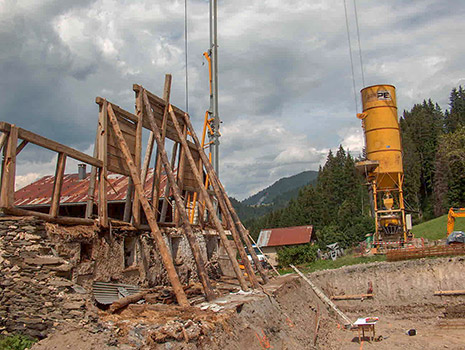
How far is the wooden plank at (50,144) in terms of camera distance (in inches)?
363

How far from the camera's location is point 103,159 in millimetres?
11844

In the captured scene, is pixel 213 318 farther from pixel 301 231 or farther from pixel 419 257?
pixel 301 231

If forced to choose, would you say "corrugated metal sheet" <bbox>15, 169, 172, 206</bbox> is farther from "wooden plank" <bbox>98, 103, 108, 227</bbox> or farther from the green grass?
the green grass

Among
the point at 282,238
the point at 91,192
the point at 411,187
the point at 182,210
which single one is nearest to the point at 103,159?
the point at 91,192

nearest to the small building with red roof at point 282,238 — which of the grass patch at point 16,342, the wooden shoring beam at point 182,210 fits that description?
the wooden shoring beam at point 182,210

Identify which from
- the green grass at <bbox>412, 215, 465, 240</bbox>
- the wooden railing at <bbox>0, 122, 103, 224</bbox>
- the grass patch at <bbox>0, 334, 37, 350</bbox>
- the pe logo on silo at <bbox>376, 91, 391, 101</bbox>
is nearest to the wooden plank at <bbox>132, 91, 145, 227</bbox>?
the wooden railing at <bbox>0, 122, 103, 224</bbox>

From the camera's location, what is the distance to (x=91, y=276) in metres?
10.5

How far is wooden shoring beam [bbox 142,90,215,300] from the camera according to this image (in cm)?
1212

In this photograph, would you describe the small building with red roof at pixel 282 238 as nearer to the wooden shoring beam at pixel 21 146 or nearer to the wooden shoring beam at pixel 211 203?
the wooden shoring beam at pixel 211 203

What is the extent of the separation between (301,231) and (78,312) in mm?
45266

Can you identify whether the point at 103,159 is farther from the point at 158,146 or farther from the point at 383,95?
the point at 383,95

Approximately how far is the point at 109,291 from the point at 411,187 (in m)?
63.3

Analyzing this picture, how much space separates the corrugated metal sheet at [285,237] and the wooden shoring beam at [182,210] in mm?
37255

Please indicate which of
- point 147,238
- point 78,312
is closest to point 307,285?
point 147,238
